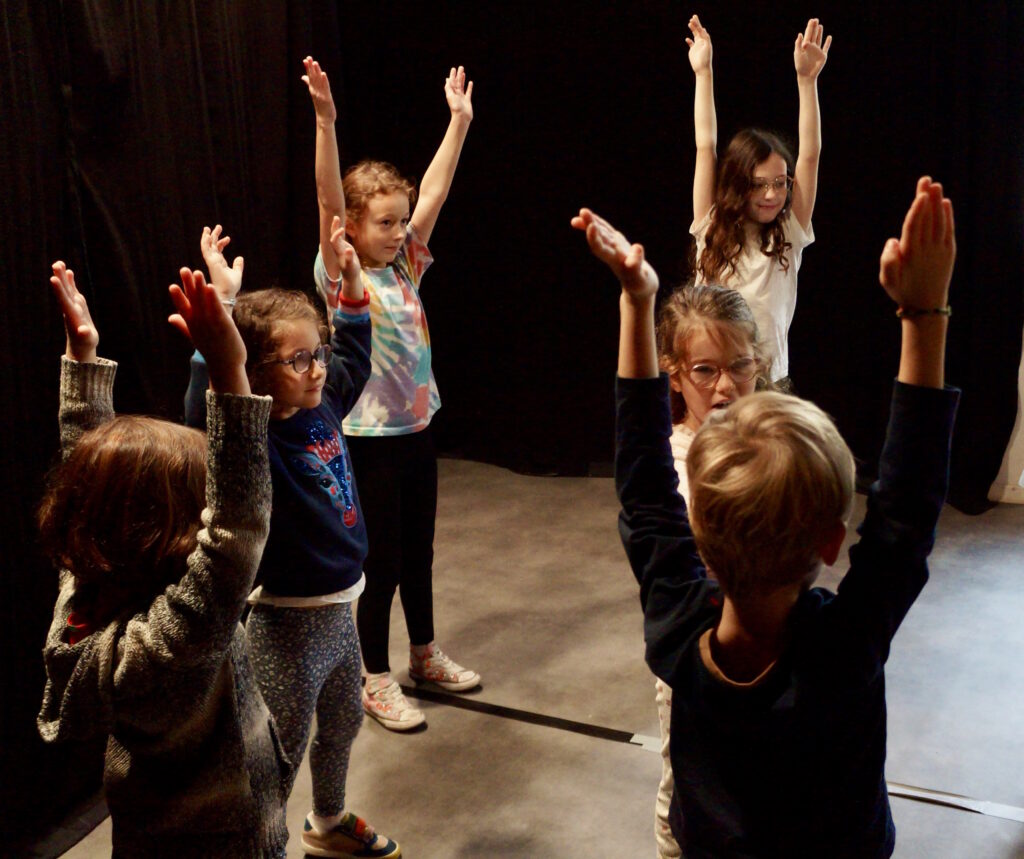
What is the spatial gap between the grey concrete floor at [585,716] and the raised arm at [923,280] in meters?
1.48

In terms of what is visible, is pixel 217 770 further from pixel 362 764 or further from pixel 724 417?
pixel 362 764

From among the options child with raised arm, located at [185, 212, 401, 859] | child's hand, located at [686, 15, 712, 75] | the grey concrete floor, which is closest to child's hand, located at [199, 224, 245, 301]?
child with raised arm, located at [185, 212, 401, 859]

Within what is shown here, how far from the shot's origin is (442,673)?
2.81 meters

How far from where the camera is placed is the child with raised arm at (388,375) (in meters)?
2.50

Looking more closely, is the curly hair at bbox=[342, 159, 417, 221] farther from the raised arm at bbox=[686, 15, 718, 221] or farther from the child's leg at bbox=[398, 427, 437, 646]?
the raised arm at bbox=[686, 15, 718, 221]

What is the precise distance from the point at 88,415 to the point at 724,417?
3.08 feet

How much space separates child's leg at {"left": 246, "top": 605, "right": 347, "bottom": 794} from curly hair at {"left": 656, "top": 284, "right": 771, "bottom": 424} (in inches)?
29.6

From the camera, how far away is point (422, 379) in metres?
2.58

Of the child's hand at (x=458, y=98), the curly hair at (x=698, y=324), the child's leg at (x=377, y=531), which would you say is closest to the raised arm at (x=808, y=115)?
the child's hand at (x=458, y=98)

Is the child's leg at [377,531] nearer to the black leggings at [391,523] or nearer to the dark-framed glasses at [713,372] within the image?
the black leggings at [391,523]

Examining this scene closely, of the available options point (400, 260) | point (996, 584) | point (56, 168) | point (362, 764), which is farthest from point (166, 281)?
point (996, 584)

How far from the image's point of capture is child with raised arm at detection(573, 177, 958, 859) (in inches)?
39.0

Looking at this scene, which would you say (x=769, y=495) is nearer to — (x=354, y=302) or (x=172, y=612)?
(x=172, y=612)

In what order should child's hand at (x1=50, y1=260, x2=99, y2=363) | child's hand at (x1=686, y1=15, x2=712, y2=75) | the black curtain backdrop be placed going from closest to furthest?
child's hand at (x1=50, y1=260, x2=99, y2=363)
the black curtain backdrop
child's hand at (x1=686, y1=15, x2=712, y2=75)
